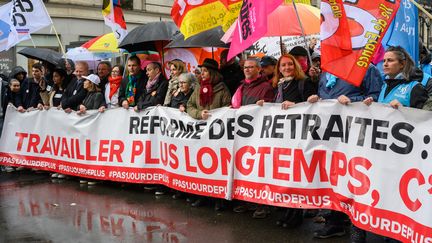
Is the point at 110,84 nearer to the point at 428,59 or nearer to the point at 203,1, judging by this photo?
the point at 203,1

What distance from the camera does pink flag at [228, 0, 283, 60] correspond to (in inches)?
227

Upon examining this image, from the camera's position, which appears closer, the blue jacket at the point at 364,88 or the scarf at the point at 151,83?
the blue jacket at the point at 364,88

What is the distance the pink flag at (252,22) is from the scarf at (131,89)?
2.73 meters

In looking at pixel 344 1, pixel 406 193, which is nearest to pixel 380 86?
pixel 344 1

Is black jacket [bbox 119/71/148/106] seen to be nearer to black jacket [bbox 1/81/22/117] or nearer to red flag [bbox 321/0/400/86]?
black jacket [bbox 1/81/22/117]

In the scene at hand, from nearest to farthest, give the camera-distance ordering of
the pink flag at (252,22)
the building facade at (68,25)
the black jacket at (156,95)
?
the pink flag at (252,22) < the black jacket at (156,95) < the building facade at (68,25)

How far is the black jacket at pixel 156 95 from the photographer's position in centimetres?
782

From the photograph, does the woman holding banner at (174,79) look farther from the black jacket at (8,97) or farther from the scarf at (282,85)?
the black jacket at (8,97)

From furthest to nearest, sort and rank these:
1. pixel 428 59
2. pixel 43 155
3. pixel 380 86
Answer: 1. pixel 43 155
2. pixel 428 59
3. pixel 380 86

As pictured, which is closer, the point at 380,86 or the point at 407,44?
the point at 380,86

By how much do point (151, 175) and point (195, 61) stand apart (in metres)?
2.86

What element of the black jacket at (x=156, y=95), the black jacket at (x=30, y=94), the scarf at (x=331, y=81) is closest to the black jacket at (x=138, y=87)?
the black jacket at (x=156, y=95)

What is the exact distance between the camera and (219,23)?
22.7 ft

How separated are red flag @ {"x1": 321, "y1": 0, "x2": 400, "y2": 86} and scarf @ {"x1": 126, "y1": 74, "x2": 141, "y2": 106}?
398 cm
